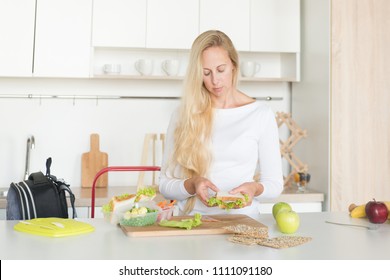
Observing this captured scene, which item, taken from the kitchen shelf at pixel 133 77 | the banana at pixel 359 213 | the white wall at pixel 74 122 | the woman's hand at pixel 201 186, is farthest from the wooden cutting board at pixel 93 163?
the banana at pixel 359 213

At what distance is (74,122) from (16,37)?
0.65 meters

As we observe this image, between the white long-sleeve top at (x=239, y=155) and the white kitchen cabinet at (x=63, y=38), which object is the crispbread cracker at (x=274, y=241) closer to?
the white long-sleeve top at (x=239, y=155)

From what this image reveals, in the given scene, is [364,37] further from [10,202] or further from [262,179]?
[10,202]

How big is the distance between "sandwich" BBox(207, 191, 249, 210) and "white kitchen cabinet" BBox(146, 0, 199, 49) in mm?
1735

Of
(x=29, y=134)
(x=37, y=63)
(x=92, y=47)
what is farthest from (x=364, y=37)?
(x=29, y=134)

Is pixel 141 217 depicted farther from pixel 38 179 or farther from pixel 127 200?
pixel 38 179

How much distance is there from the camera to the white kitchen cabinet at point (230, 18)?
10.7 ft

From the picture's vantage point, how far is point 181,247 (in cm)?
139

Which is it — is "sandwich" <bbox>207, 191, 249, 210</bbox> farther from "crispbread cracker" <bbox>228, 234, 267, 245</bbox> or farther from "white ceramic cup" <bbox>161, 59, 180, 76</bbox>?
"white ceramic cup" <bbox>161, 59, 180, 76</bbox>

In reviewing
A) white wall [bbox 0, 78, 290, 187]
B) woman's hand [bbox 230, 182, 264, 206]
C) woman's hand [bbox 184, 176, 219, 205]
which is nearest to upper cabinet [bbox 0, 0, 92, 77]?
white wall [bbox 0, 78, 290, 187]

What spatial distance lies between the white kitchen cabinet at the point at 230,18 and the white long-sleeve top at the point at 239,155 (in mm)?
1270

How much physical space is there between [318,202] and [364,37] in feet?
3.30

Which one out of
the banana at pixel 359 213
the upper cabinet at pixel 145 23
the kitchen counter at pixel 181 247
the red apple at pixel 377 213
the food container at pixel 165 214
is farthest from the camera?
the upper cabinet at pixel 145 23

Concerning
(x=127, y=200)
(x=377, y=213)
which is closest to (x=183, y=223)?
(x=127, y=200)
